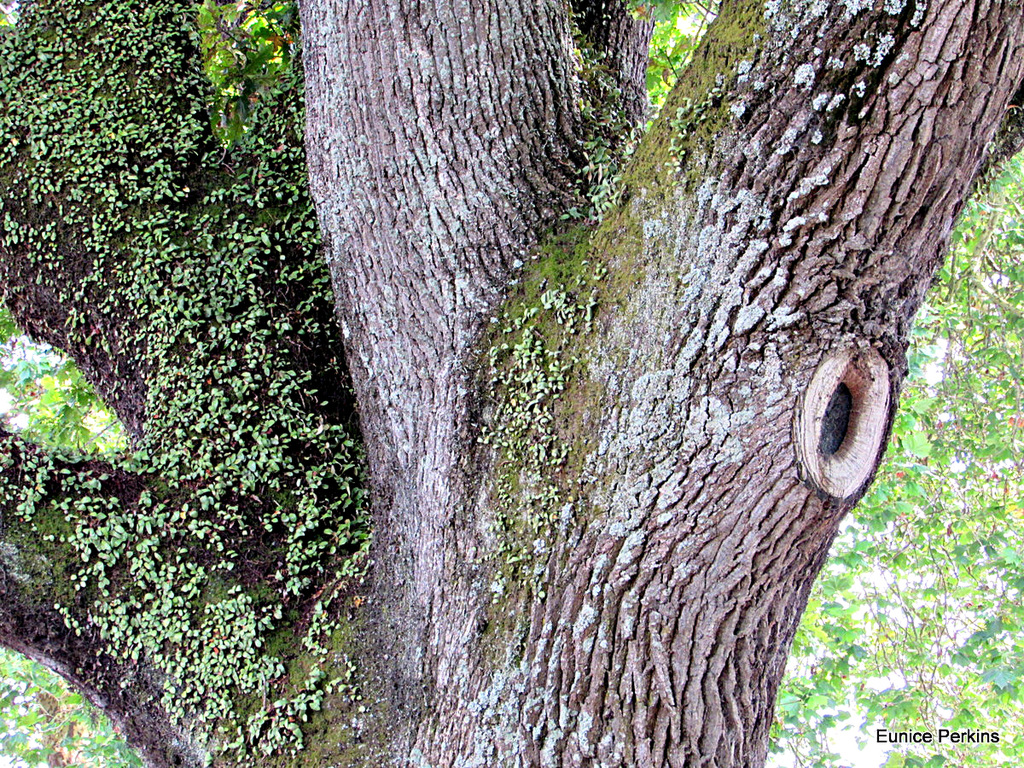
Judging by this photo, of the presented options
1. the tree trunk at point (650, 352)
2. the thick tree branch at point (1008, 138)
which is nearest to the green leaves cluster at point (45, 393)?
the tree trunk at point (650, 352)

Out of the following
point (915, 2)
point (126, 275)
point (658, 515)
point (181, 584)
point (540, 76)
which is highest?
point (540, 76)

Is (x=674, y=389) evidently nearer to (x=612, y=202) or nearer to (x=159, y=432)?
(x=612, y=202)

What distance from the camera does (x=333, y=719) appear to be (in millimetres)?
2342

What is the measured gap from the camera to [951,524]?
4344mm

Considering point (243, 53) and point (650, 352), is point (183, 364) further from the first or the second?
point (243, 53)

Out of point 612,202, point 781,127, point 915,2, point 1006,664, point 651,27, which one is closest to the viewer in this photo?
point 915,2

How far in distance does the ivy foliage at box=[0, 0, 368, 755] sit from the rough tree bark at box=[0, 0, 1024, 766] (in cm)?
2

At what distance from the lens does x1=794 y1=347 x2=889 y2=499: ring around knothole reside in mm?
1821

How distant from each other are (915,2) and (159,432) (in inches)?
92.9

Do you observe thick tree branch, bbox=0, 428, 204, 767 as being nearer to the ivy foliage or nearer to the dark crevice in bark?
the ivy foliage

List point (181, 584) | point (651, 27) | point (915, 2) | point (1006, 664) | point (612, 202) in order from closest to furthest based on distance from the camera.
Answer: point (915, 2) < point (612, 202) < point (181, 584) < point (651, 27) < point (1006, 664)

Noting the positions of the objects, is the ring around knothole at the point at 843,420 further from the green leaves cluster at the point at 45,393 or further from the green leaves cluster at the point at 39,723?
the green leaves cluster at the point at 39,723

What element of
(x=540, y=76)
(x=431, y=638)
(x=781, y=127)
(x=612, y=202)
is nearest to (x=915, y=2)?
(x=781, y=127)

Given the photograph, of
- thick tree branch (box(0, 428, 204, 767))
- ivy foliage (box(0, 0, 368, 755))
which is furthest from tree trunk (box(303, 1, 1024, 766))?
thick tree branch (box(0, 428, 204, 767))
